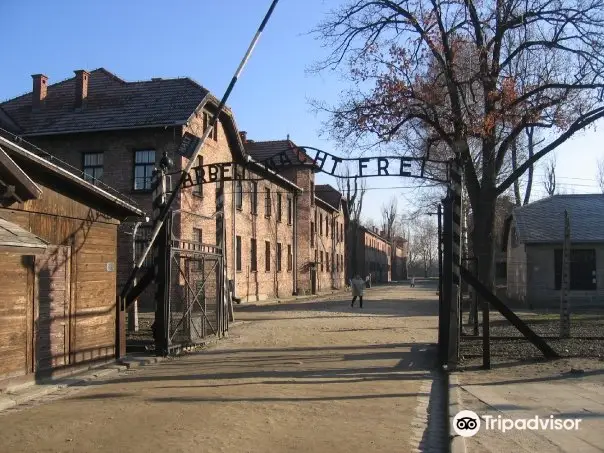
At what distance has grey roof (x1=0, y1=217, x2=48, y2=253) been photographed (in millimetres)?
7746

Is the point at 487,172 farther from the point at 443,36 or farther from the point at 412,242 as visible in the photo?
the point at 412,242

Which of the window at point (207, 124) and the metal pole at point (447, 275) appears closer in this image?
the metal pole at point (447, 275)

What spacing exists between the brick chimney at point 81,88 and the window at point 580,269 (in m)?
24.2

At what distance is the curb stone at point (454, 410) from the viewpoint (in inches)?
242

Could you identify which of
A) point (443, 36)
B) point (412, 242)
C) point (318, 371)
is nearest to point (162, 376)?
point (318, 371)

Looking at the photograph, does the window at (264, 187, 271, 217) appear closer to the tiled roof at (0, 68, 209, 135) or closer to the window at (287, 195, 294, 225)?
the window at (287, 195, 294, 225)

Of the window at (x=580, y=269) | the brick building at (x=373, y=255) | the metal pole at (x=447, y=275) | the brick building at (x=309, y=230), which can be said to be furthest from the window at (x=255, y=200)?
the brick building at (x=373, y=255)

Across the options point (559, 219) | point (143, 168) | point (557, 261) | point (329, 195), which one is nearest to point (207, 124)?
point (143, 168)

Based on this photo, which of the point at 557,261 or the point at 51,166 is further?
the point at 557,261

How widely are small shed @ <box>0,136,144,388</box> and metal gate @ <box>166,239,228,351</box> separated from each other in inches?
62.9

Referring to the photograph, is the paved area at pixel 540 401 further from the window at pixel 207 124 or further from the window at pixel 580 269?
the window at pixel 207 124

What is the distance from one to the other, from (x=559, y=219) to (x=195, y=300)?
23872 mm

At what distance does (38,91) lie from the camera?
2975 cm

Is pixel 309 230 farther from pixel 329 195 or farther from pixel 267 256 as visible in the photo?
pixel 329 195
